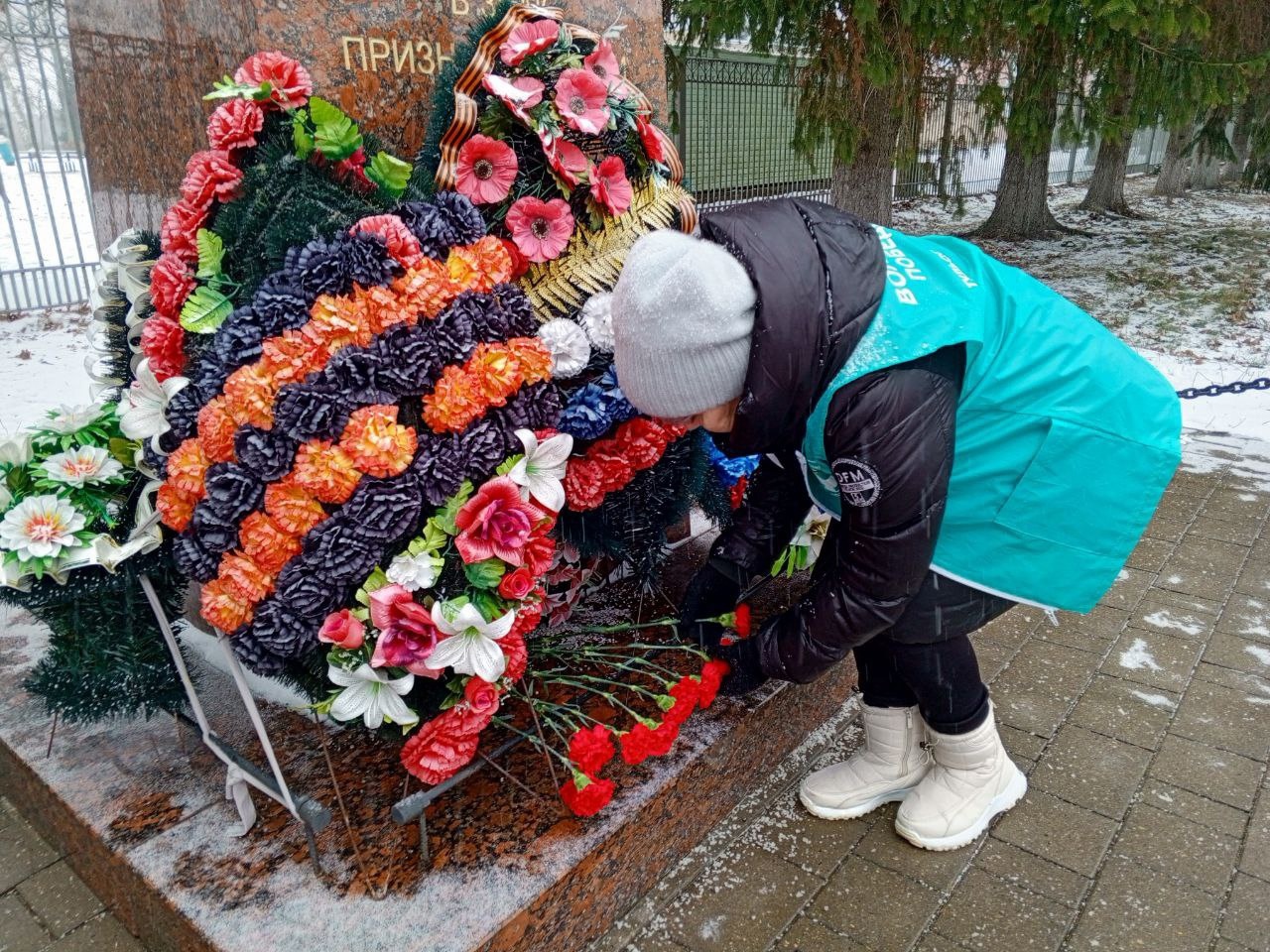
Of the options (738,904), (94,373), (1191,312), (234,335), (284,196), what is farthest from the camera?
(1191,312)

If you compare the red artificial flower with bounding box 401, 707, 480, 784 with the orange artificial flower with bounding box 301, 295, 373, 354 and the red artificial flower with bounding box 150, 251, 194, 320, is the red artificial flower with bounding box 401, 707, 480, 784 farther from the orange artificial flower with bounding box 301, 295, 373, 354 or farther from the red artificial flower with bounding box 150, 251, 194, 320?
the red artificial flower with bounding box 150, 251, 194, 320

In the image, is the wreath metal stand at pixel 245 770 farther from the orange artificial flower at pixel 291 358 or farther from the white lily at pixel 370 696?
the orange artificial flower at pixel 291 358

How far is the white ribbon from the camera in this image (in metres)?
1.90

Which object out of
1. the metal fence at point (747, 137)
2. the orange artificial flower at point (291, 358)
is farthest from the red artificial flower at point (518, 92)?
the metal fence at point (747, 137)

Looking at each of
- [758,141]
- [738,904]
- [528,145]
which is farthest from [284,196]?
[758,141]

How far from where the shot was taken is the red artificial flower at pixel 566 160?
199 cm

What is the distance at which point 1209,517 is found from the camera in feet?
13.0

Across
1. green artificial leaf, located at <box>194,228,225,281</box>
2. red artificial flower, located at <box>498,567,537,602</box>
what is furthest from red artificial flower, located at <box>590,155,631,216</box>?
red artificial flower, located at <box>498,567,537,602</box>

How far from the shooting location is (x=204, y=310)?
182 centimetres

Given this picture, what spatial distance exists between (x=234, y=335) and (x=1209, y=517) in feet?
12.7

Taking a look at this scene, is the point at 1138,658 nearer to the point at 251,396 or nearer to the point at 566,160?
the point at 566,160

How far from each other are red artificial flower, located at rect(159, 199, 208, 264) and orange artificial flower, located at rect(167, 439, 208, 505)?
0.43 meters

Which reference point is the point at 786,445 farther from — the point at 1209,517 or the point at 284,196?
the point at 1209,517

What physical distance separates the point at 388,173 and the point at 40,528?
95cm
